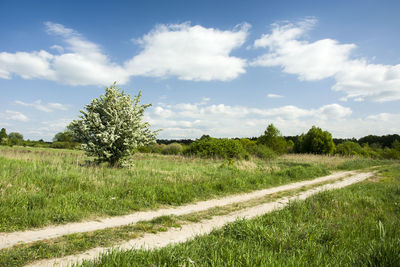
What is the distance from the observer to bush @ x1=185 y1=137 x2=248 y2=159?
2540 centimetres

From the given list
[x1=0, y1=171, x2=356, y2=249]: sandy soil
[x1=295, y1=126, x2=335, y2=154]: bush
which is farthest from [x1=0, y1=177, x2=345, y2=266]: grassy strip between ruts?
[x1=295, y1=126, x2=335, y2=154]: bush

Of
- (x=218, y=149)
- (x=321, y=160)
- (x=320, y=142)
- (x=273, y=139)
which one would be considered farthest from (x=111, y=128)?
(x=320, y=142)

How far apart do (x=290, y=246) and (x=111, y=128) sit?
33.9 feet

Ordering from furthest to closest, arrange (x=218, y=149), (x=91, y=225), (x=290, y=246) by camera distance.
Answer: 1. (x=218, y=149)
2. (x=91, y=225)
3. (x=290, y=246)

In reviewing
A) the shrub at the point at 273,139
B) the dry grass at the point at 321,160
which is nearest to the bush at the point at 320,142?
the shrub at the point at 273,139

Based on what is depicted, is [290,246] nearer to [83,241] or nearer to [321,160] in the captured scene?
[83,241]

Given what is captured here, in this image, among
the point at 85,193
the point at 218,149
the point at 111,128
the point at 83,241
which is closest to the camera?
the point at 83,241

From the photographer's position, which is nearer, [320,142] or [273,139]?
[273,139]

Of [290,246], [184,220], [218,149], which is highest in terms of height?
[218,149]

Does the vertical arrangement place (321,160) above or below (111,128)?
below

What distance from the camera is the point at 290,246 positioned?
13.5 ft

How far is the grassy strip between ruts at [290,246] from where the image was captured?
3.28 metres

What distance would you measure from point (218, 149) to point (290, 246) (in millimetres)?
21326

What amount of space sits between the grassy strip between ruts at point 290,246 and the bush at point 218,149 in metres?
18.3
